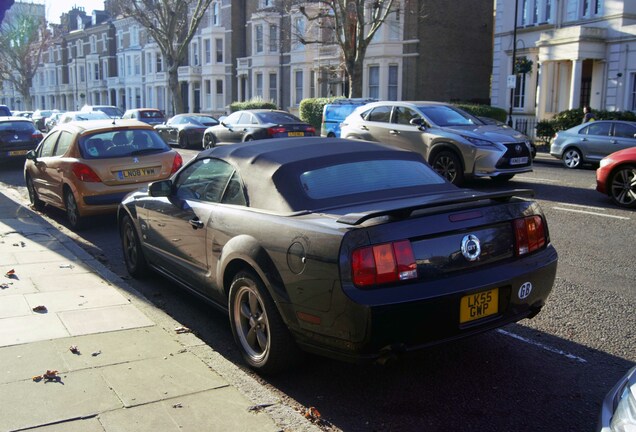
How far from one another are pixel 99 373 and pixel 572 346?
3.50 metres

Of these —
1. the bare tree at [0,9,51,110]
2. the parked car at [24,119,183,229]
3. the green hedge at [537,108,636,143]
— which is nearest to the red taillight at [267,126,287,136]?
the parked car at [24,119,183,229]

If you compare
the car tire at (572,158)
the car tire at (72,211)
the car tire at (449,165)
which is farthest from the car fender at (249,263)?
the car tire at (572,158)

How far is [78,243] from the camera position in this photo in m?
8.87

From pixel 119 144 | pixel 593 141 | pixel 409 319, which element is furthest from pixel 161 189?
pixel 593 141

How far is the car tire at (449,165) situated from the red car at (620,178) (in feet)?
8.49

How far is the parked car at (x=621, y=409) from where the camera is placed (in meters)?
2.37

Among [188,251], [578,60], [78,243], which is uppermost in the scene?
[578,60]

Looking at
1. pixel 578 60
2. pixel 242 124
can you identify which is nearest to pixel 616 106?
pixel 578 60

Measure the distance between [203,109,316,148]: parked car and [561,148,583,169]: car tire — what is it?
27.0ft

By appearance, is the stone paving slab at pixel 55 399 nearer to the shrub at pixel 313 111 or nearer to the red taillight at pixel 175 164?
the red taillight at pixel 175 164

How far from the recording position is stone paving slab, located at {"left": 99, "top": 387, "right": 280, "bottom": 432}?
3.44 metres

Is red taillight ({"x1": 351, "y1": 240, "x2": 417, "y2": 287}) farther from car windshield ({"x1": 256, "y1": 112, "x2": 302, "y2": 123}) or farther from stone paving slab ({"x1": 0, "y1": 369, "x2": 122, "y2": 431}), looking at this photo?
car windshield ({"x1": 256, "y1": 112, "x2": 302, "y2": 123})

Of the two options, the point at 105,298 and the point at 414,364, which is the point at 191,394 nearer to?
the point at 414,364

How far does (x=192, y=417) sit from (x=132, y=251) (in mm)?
3733
